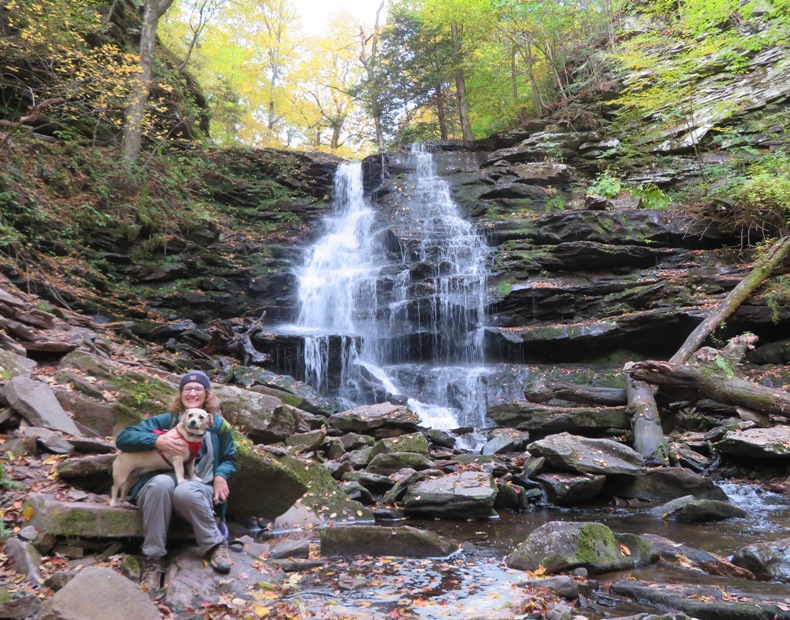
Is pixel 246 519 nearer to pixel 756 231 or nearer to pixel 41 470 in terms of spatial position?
pixel 41 470

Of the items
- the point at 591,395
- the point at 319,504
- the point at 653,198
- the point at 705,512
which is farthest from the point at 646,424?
the point at 653,198

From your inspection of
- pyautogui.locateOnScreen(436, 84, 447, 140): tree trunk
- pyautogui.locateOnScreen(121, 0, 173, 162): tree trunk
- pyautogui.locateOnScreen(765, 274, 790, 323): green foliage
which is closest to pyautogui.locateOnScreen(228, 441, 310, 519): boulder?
pyautogui.locateOnScreen(765, 274, 790, 323): green foliage

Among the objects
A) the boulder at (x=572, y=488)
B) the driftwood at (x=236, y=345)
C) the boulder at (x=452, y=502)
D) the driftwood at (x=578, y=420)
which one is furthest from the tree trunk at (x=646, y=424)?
the driftwood at (x=236, y=345)

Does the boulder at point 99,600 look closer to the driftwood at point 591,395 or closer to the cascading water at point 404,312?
the driftwood at point 591,395

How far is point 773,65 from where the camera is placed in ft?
52.4

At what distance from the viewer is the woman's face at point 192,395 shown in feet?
11.3

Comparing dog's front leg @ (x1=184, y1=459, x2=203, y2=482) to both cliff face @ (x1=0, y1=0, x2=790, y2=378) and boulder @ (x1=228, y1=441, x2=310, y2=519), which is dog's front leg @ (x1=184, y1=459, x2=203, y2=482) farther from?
cliff face @ (x1=0, y1=0, x2=790, y2=378)

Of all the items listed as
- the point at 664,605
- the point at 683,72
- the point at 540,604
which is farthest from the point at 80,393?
the point at 683,72

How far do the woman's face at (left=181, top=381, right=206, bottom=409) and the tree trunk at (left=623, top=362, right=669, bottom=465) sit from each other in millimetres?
6425

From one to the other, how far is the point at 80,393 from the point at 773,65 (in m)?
20.8

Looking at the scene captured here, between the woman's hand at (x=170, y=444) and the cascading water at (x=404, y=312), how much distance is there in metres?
8.35

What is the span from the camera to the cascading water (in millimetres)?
12438

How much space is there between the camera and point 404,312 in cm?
1400

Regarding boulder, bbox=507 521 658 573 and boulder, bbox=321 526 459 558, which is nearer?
boulder, bbox=507 521 658 573
